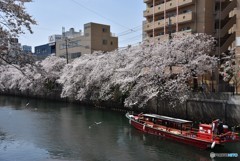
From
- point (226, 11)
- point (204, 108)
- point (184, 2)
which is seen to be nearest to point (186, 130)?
point (204, 108)

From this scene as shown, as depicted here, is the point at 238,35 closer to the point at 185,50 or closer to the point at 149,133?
the point at 185,50

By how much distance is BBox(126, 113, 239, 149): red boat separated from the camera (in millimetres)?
18484

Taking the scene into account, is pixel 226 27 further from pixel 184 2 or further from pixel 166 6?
pixel 166 6

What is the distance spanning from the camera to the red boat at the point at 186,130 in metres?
18.5

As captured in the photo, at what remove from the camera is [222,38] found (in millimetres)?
40031

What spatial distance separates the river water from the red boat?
46 cm

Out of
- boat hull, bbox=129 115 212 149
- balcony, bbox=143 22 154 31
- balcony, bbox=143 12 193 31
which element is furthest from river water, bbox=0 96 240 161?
balcony, bbox=143 22 154 31

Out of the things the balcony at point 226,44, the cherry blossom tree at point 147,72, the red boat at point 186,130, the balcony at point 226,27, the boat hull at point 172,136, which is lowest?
the boat hull at point 172,136

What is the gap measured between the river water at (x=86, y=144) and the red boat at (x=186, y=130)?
463 millimetres

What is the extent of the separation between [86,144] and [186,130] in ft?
23.4

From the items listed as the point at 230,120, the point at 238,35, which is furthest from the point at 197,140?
the point at 238,35

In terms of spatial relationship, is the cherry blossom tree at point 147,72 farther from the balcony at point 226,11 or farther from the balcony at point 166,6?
the balcony at point 166,6

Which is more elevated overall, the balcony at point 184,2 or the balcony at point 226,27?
the balcony at point 184,2

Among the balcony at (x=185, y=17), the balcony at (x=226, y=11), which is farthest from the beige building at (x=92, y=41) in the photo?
the balcony at (x=226, y=11)
